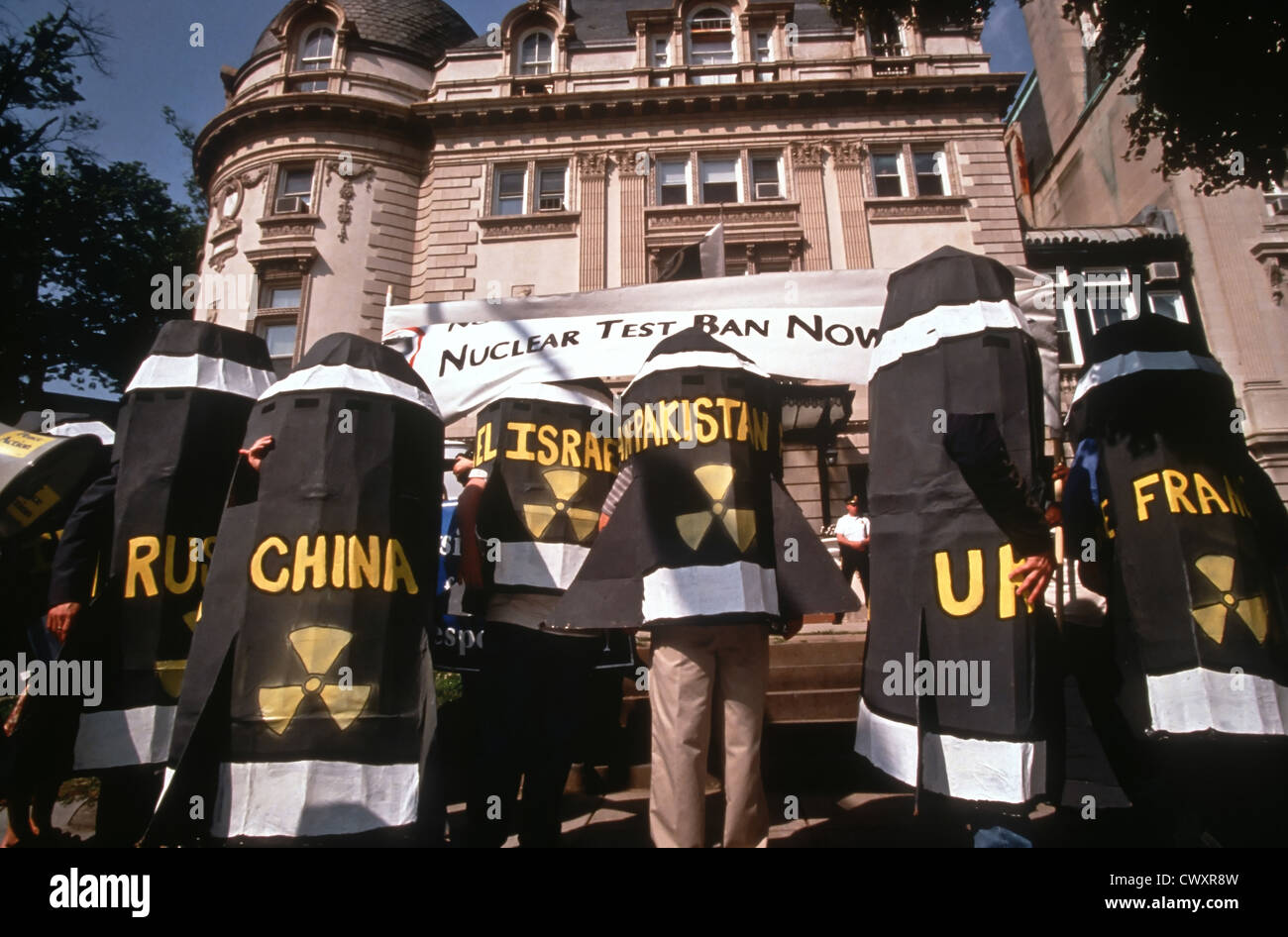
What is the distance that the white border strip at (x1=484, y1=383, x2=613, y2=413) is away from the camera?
4.73 m

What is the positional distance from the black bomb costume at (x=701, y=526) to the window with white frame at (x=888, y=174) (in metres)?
15.6

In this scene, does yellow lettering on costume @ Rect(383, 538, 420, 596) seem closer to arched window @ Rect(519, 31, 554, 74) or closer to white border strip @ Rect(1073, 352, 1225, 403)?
white border strip @ Rect(1073, 352, 1225, 403)

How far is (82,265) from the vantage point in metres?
20.5

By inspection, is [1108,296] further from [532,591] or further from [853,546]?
[532,591]

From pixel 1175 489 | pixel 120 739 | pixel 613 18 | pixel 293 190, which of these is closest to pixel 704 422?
pixel 1175 489

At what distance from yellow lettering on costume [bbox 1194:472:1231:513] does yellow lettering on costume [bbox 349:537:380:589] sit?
151 inches

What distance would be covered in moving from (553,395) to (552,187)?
14.6 metres

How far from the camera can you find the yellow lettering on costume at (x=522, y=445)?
4.45 metres

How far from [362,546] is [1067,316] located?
59.8 feet

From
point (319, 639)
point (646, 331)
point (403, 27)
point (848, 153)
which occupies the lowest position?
point (319, 639)

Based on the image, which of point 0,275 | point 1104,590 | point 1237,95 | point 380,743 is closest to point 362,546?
point 380,743

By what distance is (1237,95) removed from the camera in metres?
6.65

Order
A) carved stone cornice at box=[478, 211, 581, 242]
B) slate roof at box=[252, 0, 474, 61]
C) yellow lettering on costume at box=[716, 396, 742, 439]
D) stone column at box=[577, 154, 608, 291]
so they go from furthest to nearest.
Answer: slate roof at box=[252, 0, 474, 61] < carved stone cornice at box=[478, 211, 581, 242] < stone column at box=[577, 154, 608, 291] < yellow lettering on costume at box=[716, 396, 742, 439]

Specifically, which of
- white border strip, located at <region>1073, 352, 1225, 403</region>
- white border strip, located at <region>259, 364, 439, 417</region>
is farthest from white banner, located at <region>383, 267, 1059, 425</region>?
white border strip, located at <region>259, 364, 439, 417</region>
